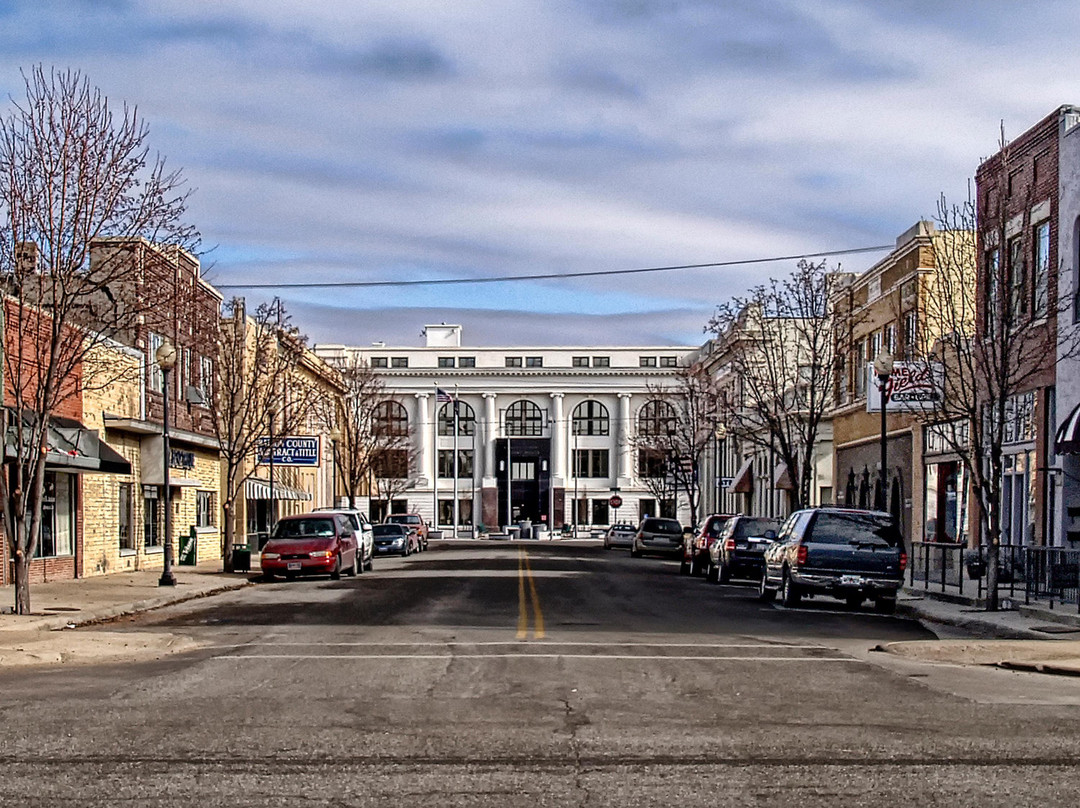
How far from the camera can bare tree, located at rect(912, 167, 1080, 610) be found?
970 inches

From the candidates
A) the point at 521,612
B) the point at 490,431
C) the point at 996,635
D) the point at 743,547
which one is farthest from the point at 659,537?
the point at 490,431

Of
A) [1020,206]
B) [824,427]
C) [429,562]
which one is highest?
[1020,206]

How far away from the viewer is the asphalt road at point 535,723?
8.48 meters

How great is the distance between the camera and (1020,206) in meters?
32.0

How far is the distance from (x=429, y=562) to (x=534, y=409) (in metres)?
76.1

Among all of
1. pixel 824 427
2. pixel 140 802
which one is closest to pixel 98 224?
pixel 140 802

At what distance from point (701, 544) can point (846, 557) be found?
1448 centimetres

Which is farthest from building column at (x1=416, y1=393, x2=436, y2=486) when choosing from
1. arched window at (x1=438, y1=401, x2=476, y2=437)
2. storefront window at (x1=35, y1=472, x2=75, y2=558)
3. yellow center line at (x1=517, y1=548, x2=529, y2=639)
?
storefront window at (x1=35, y1=472, x2=75, y2=558)

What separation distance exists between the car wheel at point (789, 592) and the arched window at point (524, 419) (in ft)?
331

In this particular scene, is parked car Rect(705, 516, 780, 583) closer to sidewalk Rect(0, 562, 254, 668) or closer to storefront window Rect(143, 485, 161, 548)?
sidewalk Rect(0, 562, 254, 668)

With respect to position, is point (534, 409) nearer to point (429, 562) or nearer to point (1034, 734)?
point (429, 562)

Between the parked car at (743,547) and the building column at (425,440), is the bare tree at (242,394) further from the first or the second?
the building column at (425,440)

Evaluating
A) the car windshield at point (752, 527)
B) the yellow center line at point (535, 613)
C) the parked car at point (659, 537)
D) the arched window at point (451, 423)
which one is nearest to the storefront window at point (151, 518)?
the yellow center line at point (535, 613)

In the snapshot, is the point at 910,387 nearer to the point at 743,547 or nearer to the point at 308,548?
the point at 743,547
